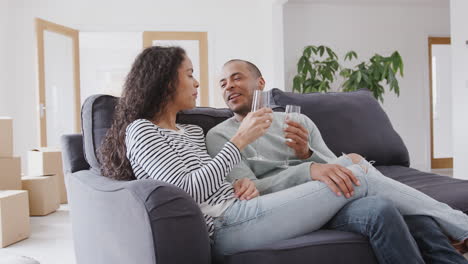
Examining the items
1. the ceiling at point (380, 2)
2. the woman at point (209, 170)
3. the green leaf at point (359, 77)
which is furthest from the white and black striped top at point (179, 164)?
the ceiling at point (380, 2)

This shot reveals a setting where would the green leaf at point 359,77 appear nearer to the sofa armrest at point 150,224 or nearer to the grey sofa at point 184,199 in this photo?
the grey sofa at point 184,199

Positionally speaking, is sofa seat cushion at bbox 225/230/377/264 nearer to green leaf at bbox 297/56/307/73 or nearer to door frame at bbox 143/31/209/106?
green leaf at bbox 297/56/307/73

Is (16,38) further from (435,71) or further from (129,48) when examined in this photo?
(435,71)

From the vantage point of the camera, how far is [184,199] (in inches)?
47.4

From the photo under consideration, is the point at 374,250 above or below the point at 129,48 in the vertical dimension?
below

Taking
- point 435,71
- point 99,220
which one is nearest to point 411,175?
point 99,220

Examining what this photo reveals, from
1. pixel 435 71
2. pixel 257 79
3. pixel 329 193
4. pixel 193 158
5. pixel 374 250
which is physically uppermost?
pixel 435 71

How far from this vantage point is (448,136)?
7.54 m

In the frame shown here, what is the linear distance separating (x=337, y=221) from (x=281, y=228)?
0.20 meters

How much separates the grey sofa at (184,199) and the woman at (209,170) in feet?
0.24

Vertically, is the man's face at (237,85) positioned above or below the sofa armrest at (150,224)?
above

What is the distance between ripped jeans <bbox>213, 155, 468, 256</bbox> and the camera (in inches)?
Result: 54.7

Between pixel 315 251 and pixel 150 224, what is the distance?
47 centimetres

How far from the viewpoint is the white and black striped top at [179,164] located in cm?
142
